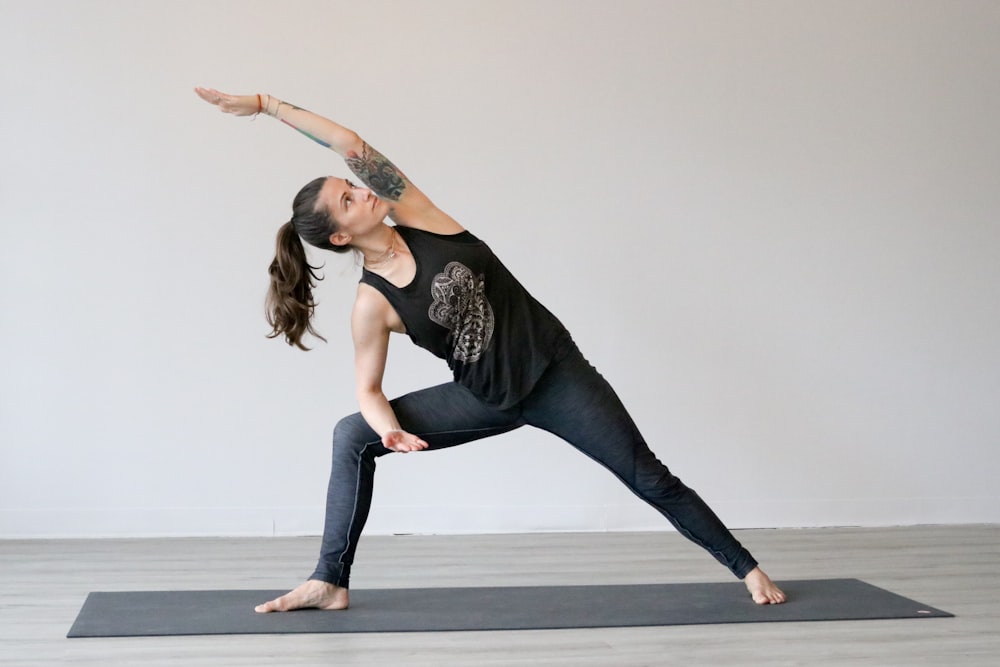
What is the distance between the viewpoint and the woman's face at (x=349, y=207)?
105 inches

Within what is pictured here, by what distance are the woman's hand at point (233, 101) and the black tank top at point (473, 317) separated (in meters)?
0.48

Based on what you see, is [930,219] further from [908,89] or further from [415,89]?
[415,89]

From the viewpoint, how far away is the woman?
273 cm

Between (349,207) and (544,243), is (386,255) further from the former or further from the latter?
(544,243)

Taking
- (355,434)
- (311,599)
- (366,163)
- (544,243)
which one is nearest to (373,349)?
(355,434)

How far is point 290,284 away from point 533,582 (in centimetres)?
122

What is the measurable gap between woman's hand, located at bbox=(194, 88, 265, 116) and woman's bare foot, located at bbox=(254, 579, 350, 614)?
1234 millimetres

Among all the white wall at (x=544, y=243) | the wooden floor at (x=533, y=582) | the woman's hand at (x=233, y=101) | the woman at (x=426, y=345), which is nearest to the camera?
the wooden floor at (x=533, y=582)

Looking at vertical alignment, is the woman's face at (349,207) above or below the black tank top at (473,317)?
above

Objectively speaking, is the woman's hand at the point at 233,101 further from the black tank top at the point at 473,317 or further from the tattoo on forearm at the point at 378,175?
the black tank top at the point at 473,317

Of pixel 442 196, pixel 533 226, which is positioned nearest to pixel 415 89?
pixel 442 196

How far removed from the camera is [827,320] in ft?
14.2

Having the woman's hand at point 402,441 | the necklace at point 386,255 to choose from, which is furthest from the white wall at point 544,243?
the woman's hand at point 402,441

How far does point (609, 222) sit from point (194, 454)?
1.81 metres
